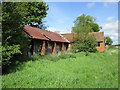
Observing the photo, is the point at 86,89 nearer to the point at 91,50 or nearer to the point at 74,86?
the point at 74,86

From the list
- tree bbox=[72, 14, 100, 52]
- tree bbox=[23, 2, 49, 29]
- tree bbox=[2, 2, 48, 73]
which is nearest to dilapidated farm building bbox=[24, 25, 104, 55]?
tree bbox=[72, 14, 100, 52]

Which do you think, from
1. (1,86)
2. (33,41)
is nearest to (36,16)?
(33,41)

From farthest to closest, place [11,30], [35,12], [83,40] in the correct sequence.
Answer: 1. [35,12]
2. [83,40]
3. [11,30]

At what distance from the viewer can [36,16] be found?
968 inches

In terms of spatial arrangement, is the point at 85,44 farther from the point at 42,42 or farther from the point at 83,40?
the point at 42,42

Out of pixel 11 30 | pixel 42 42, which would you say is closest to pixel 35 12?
pixel 42 42

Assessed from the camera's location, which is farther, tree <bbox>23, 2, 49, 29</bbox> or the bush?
tree <bbox>23, 2, 49, 29</bbox>

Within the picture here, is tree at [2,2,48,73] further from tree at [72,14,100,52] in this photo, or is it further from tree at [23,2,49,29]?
tree at [23,2,49,29]

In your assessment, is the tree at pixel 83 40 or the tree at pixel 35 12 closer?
the tree at pixel 83 40

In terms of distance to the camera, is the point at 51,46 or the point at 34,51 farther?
the point at 51,46

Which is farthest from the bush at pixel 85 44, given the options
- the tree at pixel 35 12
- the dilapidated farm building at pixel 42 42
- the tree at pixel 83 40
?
the tree at pixel 35 12

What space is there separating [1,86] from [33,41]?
9.27m

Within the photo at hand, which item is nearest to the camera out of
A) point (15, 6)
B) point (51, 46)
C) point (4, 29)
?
point (4, 29)

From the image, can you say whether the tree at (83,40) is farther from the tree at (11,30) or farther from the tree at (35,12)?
the tree at (11,30)
